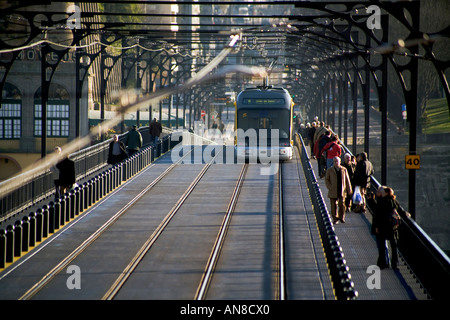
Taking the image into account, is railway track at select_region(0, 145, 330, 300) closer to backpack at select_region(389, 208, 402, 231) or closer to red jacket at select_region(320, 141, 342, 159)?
red jacket at select_region(320, 141, 342, 159)

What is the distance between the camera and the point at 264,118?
3600 cm

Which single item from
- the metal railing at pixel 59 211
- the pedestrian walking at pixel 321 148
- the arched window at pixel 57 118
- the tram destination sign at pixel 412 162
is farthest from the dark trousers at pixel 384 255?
the arched window at pixel 57 118

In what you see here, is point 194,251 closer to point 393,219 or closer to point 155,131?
point 393,219

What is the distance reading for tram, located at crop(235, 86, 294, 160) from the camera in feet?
118

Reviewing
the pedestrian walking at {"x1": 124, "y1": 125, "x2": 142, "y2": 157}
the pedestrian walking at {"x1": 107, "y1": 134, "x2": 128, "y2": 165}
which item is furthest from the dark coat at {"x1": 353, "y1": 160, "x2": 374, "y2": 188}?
the pedestrian walking at {"x1": 124, "y1": 125, "x2": 142, "y2": 157}

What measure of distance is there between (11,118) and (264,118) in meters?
27.3

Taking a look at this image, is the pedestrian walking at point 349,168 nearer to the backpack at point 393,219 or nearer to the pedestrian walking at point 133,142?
the backpack at point 393,219

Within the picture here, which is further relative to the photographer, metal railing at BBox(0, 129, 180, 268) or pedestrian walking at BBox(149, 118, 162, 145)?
pedestrian walking at BBox(149, 118, 162, 145)

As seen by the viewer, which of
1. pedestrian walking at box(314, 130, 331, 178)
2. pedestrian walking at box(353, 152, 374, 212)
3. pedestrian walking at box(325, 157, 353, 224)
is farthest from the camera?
pedestrian walking at box(314, 130, 331, 178)

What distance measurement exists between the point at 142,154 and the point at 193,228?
13.9 m

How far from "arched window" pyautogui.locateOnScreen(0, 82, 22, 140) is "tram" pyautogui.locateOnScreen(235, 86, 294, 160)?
25875 mm

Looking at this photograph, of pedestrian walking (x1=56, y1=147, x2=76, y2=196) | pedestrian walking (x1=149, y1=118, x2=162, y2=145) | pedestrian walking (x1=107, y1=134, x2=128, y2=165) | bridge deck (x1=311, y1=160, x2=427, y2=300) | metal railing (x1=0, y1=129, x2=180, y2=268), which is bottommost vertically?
bridge deck (x1=311, y1=160, x2=427, y2=300)

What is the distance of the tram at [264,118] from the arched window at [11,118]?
25875mm
